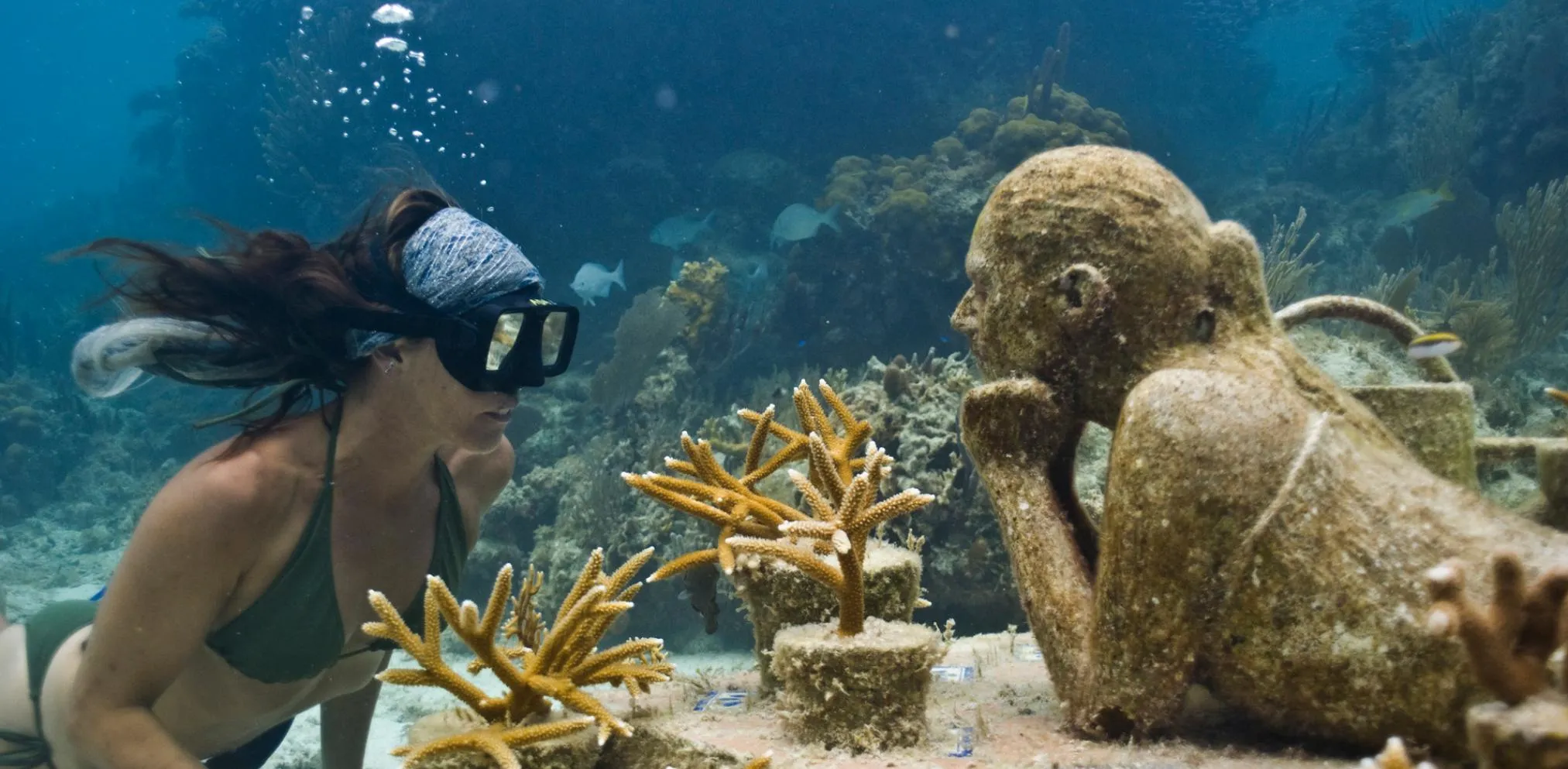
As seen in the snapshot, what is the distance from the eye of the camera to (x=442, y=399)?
232 centimetres

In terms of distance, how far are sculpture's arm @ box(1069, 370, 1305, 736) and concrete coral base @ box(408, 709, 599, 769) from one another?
4.15 ft

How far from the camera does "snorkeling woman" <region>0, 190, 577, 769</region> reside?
2068 millimetres

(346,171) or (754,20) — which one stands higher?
(754,20)

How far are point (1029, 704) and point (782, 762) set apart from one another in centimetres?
96

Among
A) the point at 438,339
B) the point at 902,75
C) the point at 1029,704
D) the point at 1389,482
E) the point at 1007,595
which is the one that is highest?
the point at 902,75

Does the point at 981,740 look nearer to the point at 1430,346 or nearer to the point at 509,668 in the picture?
the point at 509,668

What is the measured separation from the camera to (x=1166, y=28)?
25.3 meters

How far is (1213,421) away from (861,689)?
109 centimetres

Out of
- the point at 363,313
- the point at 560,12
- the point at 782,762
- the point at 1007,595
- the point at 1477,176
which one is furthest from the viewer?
the point at 560,12

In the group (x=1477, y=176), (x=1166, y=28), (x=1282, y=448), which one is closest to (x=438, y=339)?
(x=1282, y=448)

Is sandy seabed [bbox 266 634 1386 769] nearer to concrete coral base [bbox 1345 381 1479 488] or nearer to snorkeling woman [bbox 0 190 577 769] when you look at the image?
snorkeling woman [bbox 0 190 577 769]

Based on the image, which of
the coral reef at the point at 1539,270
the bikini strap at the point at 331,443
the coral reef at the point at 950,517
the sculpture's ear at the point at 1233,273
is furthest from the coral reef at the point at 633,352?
the coral reef at the point at 1539,270

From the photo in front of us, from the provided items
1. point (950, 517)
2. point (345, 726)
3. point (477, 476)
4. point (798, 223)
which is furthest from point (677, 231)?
point (345, 726)

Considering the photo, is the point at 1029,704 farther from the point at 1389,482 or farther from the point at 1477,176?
the point at 1477,176
